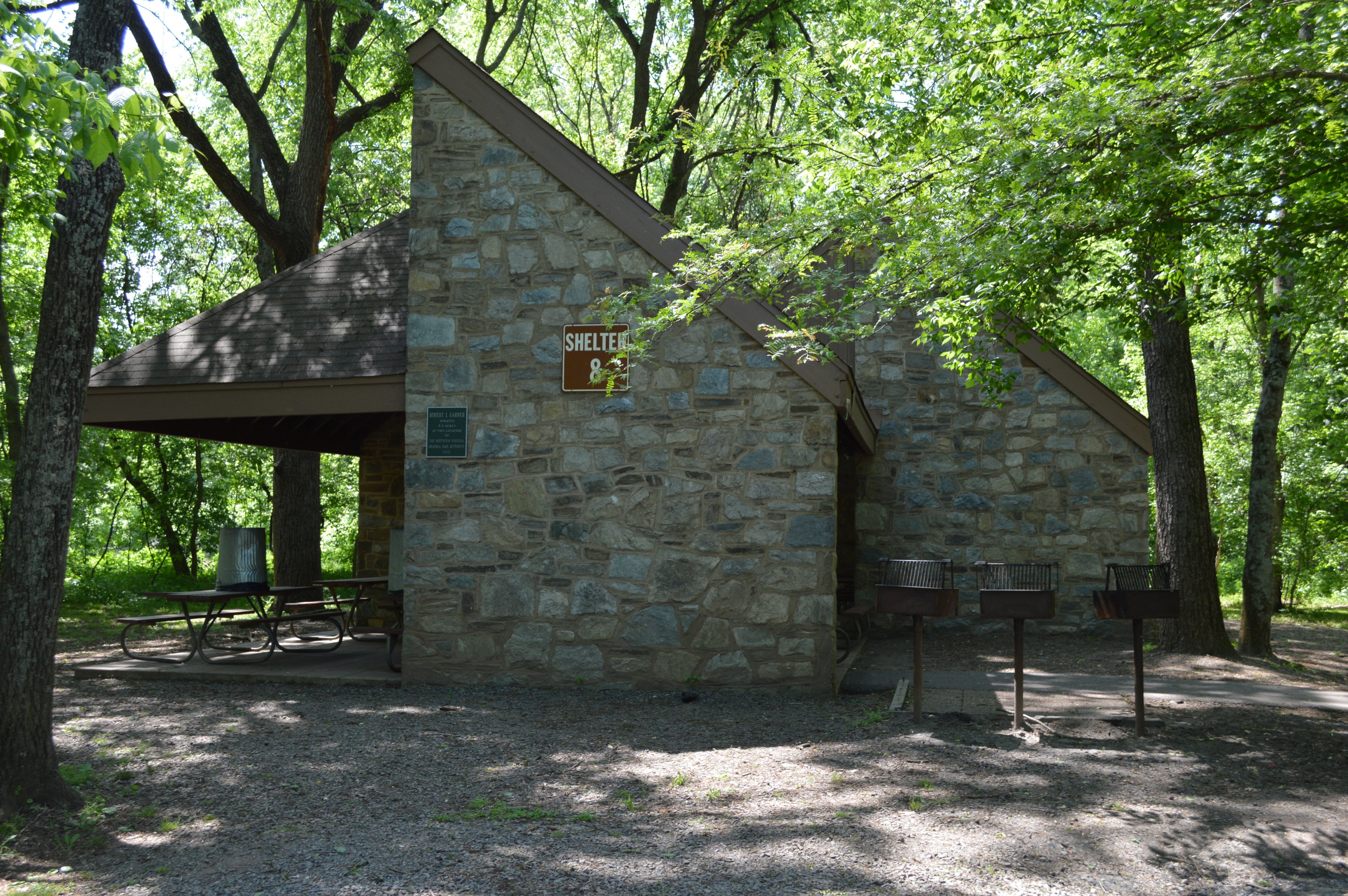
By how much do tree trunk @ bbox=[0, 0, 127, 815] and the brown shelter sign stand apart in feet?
11.1

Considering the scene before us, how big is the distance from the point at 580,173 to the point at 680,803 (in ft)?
15.8

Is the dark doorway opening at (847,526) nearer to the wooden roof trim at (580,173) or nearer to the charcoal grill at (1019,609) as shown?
the wooden roof trim at (580,173)

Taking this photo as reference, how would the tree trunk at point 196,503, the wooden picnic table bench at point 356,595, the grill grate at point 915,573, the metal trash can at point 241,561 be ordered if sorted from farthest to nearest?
the tree trunk at point 196,503 → the wooden picnic table bench at point 356,595 → the metal trash can at point 241,561 → the grill grate at point 915,573

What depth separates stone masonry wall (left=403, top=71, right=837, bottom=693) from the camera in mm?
6906

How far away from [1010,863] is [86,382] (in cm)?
455

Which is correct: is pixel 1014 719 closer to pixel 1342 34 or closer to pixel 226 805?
pixel 1342 34

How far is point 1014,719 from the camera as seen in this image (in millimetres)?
5930

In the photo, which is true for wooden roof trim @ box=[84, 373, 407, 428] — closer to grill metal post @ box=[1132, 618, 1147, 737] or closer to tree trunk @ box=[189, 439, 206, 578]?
grill metal post @ box=[1132, 618, 1147, 737]

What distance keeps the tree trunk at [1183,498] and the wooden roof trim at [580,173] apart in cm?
334

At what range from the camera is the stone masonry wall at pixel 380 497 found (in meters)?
10.5

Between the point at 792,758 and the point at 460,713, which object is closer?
the point at 792,758

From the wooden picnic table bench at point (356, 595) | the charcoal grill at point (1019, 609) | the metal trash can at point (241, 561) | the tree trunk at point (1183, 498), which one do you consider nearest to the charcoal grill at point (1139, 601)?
the charcoal grill at point (1019, 609)

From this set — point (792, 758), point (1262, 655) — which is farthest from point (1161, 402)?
point (792, 758)

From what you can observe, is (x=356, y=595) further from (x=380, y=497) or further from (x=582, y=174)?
(x=582, y=174)
